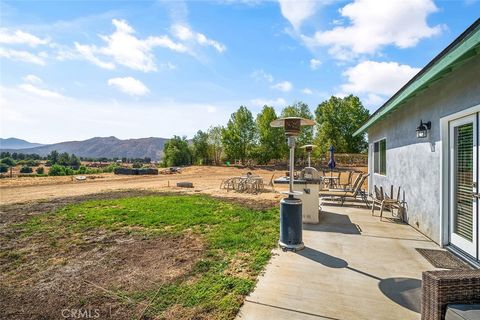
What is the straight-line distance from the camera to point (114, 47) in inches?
360

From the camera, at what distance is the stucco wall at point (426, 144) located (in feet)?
12.8

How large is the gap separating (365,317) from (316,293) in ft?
1.94

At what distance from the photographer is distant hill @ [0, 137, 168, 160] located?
158 metres

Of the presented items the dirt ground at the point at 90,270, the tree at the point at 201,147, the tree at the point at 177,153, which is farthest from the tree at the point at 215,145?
the dirt ground at the point at 90,270

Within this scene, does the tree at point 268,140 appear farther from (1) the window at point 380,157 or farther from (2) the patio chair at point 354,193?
(2) the patio chair at point 354,193

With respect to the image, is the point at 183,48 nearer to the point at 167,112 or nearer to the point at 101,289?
the point at 101,289

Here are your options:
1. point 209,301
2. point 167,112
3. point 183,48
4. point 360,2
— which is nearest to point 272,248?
point 209,301

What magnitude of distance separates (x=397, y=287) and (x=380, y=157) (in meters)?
7.54

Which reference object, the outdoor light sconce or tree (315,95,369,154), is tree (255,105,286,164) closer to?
tree (315,95,369,154)

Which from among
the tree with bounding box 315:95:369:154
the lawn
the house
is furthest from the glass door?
the tree with bounding box 315:95:369:154

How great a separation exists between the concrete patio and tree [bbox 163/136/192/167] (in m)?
34.1

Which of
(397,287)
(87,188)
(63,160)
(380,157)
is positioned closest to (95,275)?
(397,287)

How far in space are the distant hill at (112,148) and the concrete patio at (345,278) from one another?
508 ft

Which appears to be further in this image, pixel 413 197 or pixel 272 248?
pixel 413 197
